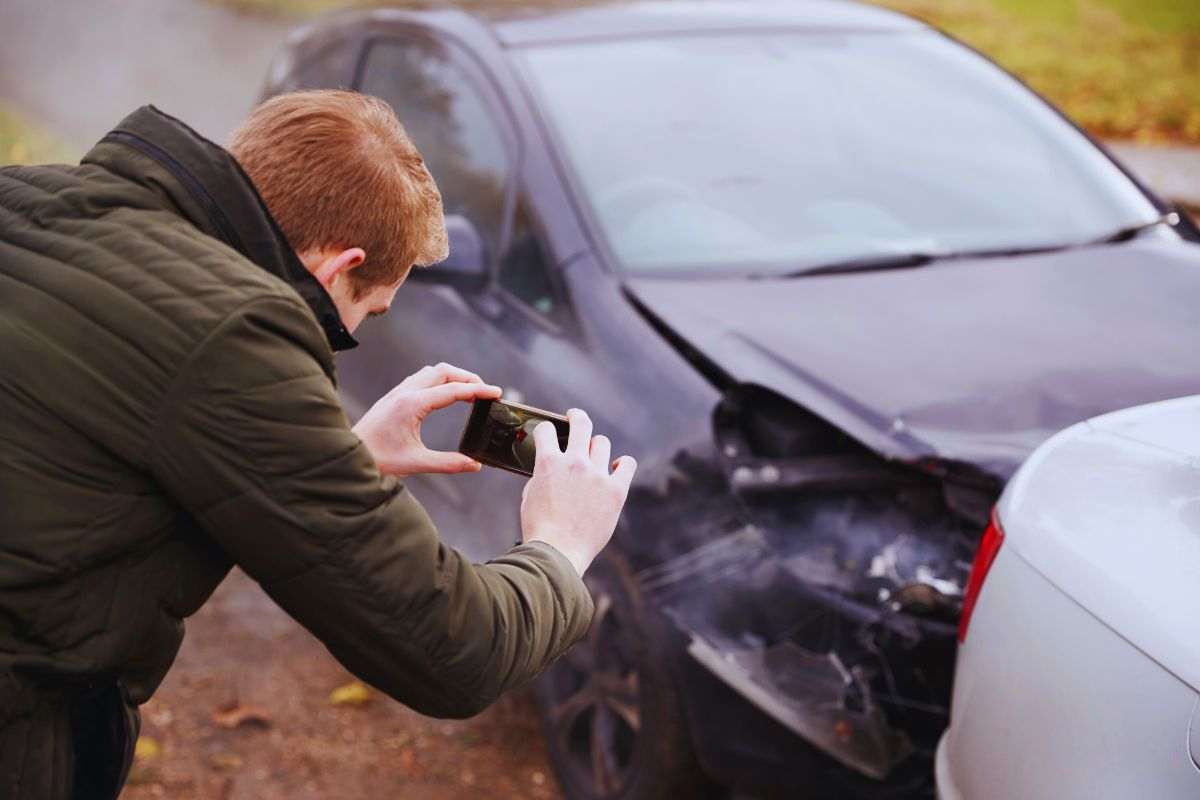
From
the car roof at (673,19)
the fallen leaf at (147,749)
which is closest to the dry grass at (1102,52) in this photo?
the car roof at (673,19)

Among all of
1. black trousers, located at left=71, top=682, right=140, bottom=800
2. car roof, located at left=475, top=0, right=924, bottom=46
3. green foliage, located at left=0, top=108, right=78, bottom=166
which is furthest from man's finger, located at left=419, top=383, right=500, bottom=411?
green foliage, located at left=0, top=108, right=78, bottom=166

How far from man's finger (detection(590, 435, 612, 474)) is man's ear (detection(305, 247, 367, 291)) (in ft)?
1.25

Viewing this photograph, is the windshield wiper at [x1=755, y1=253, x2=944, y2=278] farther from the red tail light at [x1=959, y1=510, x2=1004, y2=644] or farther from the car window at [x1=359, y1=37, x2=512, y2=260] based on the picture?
the red tail light at [x1=959, y1=510, x2=1004, y2=644]

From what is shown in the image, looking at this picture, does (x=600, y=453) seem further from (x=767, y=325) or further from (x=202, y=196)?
(x=767, y=325)

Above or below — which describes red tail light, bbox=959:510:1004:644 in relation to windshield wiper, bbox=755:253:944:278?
above

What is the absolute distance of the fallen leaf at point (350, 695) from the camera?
3752mm

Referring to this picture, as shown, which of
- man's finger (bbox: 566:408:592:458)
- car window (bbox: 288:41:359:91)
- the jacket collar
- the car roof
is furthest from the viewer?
car window (bbox: 288:41:359:91)

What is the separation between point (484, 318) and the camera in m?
3.57

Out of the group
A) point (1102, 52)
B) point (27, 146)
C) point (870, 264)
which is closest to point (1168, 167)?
point (1102, 52)

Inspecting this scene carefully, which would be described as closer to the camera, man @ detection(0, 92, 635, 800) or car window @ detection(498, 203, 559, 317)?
man @ detection(0, 92, 635, 800)

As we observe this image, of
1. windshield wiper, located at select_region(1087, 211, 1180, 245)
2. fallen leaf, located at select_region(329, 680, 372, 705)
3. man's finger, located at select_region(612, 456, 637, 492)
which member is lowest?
fallen leaf, located at select_region(329, 680, 372, 705)

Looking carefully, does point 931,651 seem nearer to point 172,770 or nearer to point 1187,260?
point 1187,260

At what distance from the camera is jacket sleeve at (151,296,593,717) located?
1476mm

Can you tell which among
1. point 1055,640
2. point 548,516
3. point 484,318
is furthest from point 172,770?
point 1055,640
